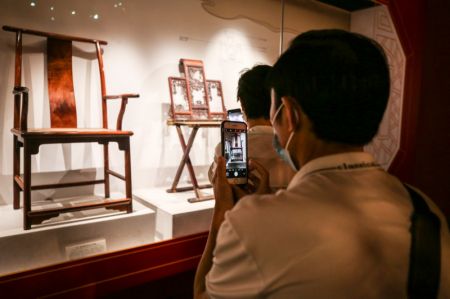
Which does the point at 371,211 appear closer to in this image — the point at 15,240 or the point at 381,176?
the point at 381,176

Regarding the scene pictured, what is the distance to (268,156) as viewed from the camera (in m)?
1.21

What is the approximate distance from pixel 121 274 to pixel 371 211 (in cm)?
140

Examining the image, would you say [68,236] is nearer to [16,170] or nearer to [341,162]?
[16,170]

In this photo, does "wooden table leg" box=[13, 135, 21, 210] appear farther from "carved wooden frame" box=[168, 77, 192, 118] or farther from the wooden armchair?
"carved wooden frame" box=[168, 77, 192, 118]

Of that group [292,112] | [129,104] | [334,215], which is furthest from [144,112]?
[334,215]

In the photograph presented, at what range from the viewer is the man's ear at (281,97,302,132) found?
1.97 ft

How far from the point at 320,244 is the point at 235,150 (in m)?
0.61

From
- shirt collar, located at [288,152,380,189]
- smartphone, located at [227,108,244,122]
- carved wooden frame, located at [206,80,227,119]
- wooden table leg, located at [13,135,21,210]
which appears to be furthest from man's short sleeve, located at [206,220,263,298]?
carved wooden frame, located at [206,80,227,119]

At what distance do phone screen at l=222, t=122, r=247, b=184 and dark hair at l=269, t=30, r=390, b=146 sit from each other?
1.48 feet

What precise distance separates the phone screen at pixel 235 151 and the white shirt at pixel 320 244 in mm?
473

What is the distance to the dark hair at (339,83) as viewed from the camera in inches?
21.6

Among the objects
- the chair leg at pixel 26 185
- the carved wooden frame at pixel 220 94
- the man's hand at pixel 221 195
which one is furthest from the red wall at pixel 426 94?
the chair leg at pixel 26 185

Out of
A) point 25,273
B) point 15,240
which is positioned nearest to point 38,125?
point 15,240

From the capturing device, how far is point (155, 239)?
6.24 feet
